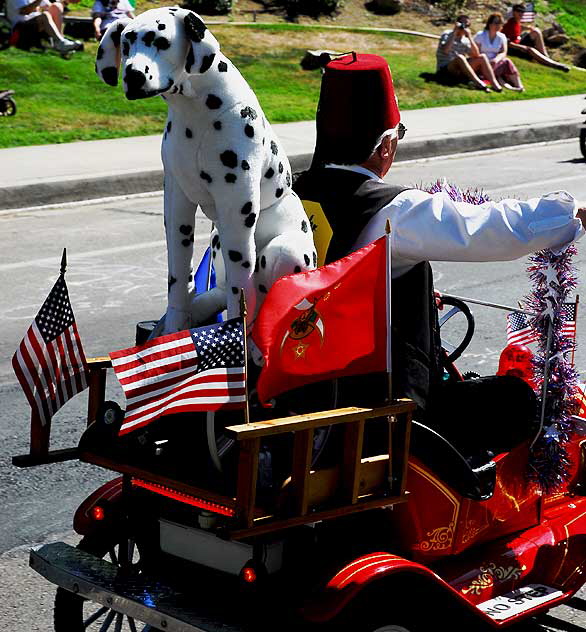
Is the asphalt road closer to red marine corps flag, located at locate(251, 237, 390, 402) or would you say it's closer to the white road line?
the white road line

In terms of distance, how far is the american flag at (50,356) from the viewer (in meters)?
3.55

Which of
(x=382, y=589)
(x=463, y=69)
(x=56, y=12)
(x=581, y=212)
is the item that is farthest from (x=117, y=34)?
(x=463, y=69)

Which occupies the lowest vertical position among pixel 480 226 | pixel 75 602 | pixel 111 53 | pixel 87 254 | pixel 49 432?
pixel 87 254

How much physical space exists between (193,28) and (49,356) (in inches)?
39.5

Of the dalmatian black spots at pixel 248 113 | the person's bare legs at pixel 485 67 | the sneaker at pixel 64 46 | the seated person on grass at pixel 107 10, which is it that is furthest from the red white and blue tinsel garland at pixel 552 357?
the person's bare legs at pixel 485 67

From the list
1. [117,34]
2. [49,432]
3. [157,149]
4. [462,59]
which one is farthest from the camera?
[462,59]

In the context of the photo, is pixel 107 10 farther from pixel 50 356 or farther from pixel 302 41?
pixel 50 356

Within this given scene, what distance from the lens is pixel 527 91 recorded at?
858 inches

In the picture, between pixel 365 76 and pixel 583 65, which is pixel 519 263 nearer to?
pixel 365 76

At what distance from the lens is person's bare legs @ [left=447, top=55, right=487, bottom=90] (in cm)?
2091

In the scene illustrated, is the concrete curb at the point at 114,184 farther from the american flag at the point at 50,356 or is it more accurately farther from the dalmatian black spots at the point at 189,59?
the dalmatian black spots at the point at 189,59

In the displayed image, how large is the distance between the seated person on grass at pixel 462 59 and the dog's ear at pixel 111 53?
708 inches

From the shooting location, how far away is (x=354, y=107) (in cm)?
378

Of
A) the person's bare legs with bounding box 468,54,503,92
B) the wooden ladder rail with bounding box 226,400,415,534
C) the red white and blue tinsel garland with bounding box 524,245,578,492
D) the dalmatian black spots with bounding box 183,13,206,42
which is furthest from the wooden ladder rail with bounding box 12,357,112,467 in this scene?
the person's bare legs with bounding box 468,54,503,92
